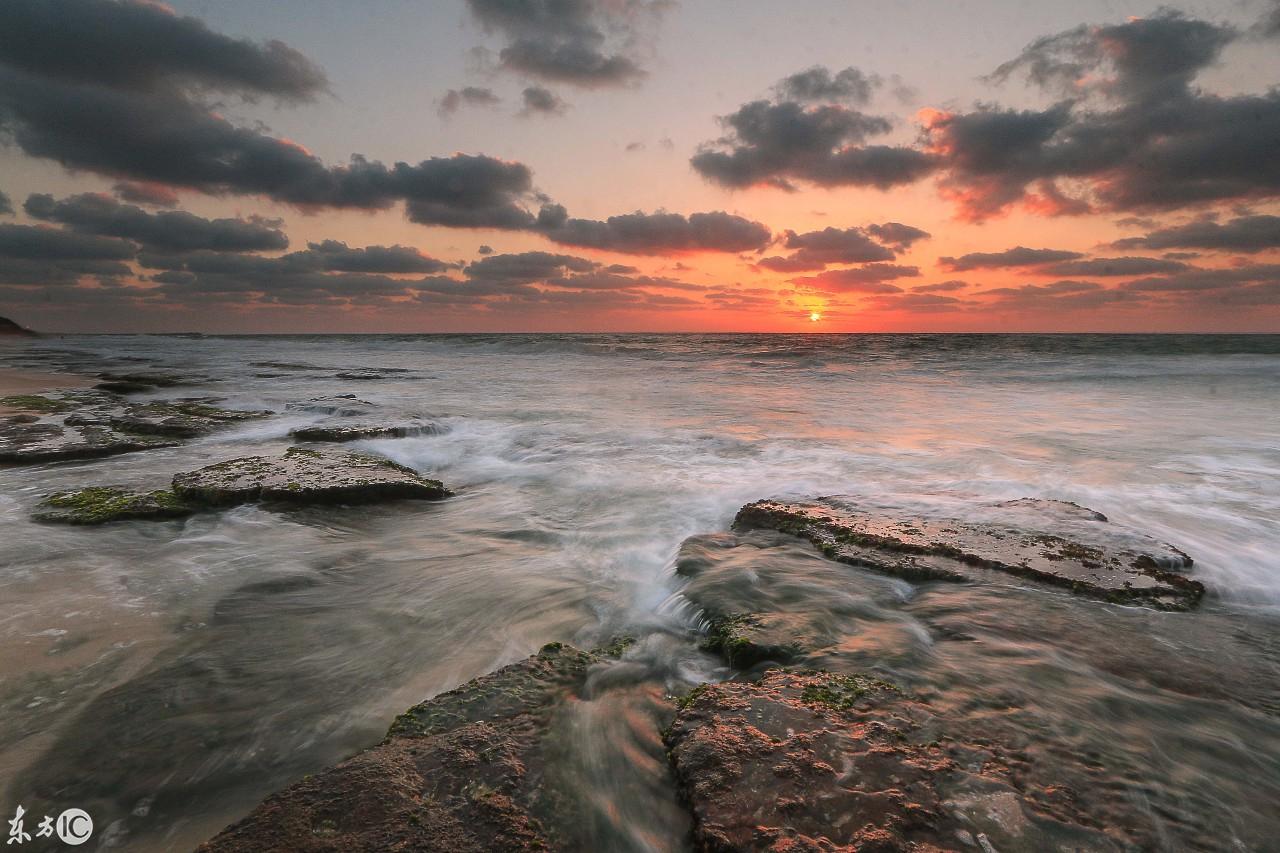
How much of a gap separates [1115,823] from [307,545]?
15.4 ft

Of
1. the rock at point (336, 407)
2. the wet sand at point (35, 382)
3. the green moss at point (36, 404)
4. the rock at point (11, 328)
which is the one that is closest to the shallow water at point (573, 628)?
the rock at point (336, 407)

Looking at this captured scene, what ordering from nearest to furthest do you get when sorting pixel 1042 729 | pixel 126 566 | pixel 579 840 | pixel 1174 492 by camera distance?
1. pixel 579 840
2. pixel 1042 729
3. pixel 126 566
4. pixel 1174 492

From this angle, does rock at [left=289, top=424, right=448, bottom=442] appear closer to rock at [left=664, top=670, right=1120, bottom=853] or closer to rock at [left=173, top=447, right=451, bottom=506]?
rock at [left=173, top=447, right=451, bottom=506]

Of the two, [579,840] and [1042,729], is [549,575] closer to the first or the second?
[579,840]

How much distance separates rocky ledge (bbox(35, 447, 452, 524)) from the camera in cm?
473

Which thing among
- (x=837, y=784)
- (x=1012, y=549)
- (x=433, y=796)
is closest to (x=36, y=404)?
(x=433, y=796)

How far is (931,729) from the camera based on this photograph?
6.90 ft

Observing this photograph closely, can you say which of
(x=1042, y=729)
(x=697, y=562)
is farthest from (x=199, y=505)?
(x=1042, y=729)

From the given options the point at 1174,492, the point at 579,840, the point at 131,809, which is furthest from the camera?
the point at 1174,492

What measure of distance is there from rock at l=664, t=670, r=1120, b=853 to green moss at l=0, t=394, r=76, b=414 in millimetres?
11810

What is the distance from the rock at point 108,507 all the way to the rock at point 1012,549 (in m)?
4.61

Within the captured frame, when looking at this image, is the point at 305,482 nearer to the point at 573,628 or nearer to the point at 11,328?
the point at 573,628

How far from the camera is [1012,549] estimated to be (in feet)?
12.5

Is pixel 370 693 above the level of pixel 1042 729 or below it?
below
